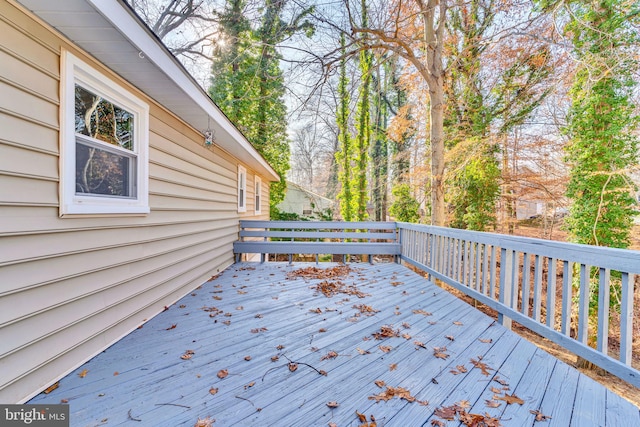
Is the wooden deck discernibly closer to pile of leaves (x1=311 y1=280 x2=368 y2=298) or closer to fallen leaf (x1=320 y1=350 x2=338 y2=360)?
fallen leaf (x1=320 y1=350 x2=338 y2=360)

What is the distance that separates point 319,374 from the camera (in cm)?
190

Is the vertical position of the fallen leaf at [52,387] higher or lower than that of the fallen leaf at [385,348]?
higher

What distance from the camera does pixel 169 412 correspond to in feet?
5.04

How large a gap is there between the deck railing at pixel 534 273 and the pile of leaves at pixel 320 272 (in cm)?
54

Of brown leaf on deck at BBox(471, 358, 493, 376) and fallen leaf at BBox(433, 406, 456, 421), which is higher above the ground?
brown leaf on deck at BBox(471, 358, 493, 376)

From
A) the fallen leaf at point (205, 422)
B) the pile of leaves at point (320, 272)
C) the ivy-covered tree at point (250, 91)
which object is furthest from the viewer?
the ivy-covered tree at point (250, 91)

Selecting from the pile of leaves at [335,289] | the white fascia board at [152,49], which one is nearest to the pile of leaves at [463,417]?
the pile of leaves at [335,289]

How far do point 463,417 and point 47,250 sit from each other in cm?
271

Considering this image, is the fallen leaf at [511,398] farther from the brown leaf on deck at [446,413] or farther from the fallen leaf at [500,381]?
the brown leaf on deck at [446,413]

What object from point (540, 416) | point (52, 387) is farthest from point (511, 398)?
point (52, 387)

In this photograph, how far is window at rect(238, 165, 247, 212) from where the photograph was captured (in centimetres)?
626

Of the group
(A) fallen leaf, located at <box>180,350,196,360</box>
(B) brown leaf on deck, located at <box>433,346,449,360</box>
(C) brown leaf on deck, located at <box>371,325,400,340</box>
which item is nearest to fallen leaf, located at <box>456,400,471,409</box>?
(B) brown leaf on deck, located at <box>433,346,449,360</box>

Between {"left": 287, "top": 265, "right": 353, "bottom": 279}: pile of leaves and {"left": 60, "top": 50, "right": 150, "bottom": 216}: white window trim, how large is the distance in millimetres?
2704

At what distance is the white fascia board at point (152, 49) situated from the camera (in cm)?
170
